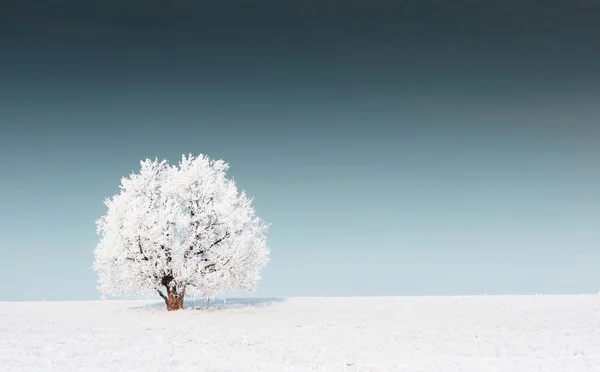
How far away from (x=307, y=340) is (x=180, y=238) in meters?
18.5

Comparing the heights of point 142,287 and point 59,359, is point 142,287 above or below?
above

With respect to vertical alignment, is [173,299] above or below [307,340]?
above

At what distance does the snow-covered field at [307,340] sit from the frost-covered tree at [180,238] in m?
2.54

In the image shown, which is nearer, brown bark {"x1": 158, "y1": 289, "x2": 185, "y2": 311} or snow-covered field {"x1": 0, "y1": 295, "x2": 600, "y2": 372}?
snow-covered field {"x1": 0, "y1": 295, "x2": 600, "y2": 372}

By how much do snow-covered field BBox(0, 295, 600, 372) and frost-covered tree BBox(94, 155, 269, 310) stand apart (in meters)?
2.54

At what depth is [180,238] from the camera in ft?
140

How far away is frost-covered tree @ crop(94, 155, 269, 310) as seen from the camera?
41375 millimetres

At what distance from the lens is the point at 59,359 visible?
2234cm

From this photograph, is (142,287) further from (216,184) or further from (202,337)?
(202,337)

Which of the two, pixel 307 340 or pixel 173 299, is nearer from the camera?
pixel 307 340

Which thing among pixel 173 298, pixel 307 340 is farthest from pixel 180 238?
pixel 307 340

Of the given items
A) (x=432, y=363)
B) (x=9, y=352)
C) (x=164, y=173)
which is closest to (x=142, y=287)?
(x=164, y=173)

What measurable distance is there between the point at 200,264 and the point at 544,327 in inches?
946

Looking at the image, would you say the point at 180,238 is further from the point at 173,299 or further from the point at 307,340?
the point at 307,340
